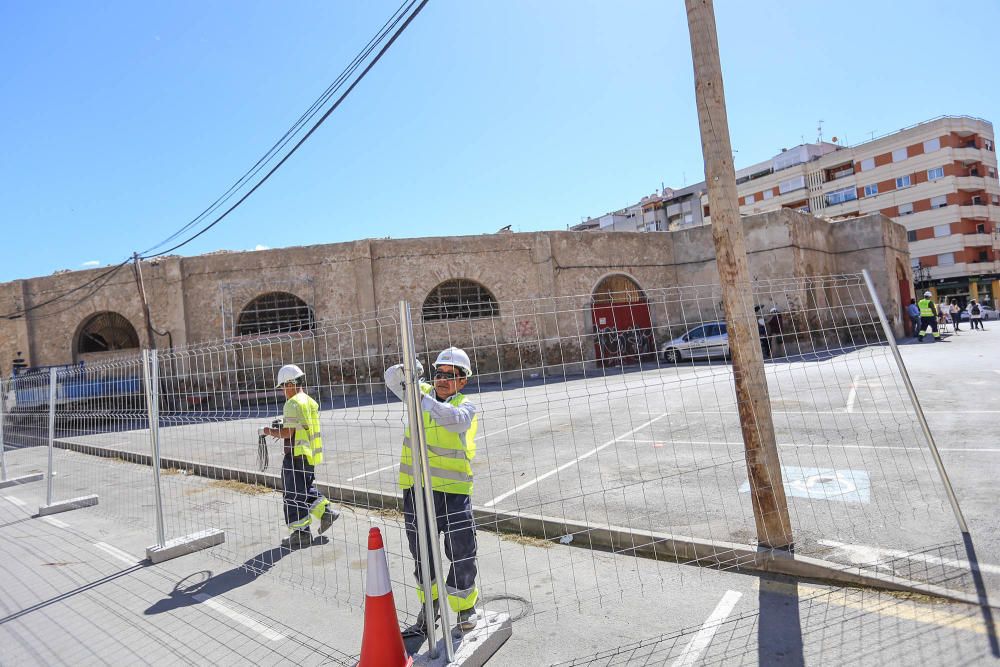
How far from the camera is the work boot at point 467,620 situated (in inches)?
130

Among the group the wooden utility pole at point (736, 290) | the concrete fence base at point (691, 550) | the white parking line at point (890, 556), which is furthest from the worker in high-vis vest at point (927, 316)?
the concrete fence base at point (691, 550)

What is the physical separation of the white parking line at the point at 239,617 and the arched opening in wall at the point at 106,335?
64.0 ft

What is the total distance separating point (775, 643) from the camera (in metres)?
3.08

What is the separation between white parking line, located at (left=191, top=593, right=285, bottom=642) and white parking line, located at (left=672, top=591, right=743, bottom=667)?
2.42 m

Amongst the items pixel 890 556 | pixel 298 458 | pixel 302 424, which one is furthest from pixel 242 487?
pixel 890 556

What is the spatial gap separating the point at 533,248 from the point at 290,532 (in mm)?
16248

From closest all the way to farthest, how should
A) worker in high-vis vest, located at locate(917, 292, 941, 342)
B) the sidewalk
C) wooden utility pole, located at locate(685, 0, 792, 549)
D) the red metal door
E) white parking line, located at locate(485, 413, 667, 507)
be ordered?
the sidewalk → wooden utility pole, located at locate(685, 0, 792, 549) → white parking line, located at locate(485, 413, 667, 507) → the red metal door → worker in high-vis vest, located at locate(917, 292, 941, 342)

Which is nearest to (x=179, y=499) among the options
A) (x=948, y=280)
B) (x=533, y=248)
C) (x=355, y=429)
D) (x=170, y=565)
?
(x=170, y=565)

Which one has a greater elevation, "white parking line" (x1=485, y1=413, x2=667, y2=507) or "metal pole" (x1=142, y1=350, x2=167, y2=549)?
"metal pole" (x1=142, y1=350, x2=167, y2=549)

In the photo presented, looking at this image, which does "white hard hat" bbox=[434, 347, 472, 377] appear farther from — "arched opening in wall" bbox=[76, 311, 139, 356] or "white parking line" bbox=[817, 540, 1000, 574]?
"arched opening in wall" bbox=[76, 311, 139, 356]

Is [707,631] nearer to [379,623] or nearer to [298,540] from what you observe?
[379,623]

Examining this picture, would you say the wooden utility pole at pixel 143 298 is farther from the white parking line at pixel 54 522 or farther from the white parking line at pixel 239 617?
the white parking line at pixel 239 617

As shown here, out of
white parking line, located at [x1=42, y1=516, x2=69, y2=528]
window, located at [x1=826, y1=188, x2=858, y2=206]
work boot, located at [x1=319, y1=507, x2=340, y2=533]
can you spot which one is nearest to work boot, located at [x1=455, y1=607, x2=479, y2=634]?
work boot, located at [x1=319, y1=507, x2=340, y2=533]

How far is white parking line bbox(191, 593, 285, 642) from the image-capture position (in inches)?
146
